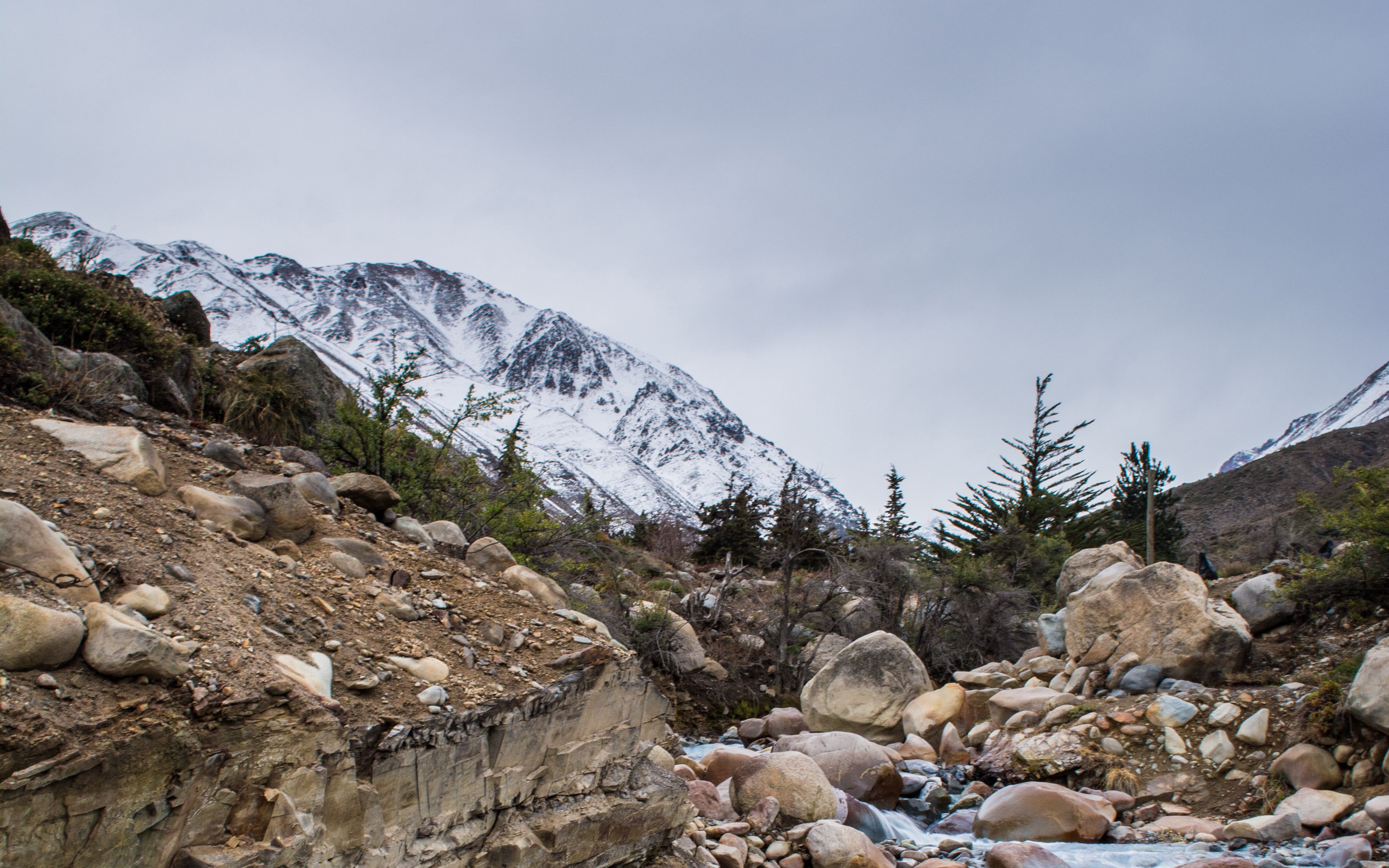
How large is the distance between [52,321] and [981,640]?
1826 centimetres

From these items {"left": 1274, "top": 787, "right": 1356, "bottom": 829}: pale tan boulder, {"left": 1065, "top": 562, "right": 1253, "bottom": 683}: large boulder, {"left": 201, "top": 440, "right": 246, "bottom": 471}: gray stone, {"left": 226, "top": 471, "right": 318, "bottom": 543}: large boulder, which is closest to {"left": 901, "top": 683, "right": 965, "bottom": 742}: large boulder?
{"left": 1065, "top": 562, "right": 1253, "bottom": 683}: large boulder

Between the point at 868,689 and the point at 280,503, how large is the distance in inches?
434

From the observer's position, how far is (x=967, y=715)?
12422mm

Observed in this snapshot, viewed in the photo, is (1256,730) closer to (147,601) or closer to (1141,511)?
(147,601)

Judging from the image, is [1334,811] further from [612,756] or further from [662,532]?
[662,532]

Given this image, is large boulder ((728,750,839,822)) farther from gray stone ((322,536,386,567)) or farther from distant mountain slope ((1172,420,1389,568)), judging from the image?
distant mountain slope ((1172,420,1389,568))

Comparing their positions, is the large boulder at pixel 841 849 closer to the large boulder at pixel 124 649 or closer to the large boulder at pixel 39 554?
the large boulder at pixel 124 649

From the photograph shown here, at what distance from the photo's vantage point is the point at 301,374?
11180 millimetres

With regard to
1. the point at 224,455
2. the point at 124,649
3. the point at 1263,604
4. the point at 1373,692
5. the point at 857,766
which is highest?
the point at 224,455

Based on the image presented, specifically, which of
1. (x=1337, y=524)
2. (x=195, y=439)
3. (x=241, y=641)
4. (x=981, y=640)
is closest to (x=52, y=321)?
(x=195, y=439)

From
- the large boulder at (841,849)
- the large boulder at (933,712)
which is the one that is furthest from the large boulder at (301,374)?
the large boulder at (933,712)

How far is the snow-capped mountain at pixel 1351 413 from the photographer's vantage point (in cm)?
5747

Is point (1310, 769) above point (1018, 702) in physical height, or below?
below

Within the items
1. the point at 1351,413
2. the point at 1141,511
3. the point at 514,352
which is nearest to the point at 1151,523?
the point at 1141,511
